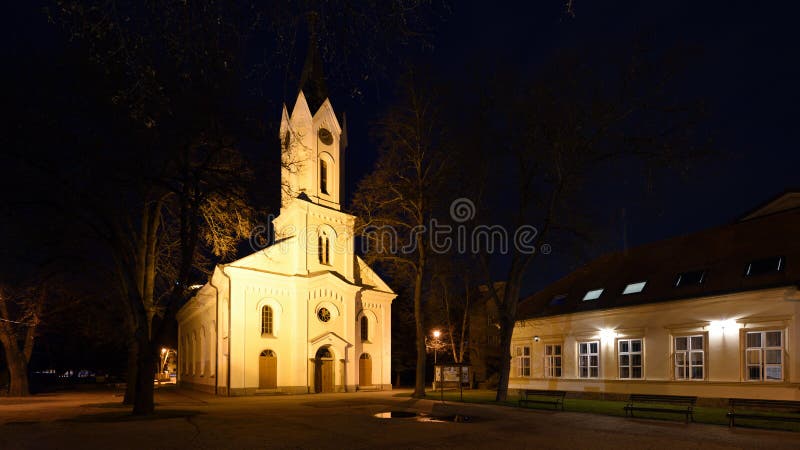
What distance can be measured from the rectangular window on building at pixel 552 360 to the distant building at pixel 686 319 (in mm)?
49

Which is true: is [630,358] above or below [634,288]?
below

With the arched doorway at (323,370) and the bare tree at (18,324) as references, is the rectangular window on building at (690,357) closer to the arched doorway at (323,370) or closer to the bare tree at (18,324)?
the arched doorway at (323,370)

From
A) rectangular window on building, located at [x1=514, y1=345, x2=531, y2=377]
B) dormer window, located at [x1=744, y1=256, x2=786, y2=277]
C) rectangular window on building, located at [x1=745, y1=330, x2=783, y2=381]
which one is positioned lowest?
rectangular window on building, located at [x1=514, y1=345, x2=531, y2=377]

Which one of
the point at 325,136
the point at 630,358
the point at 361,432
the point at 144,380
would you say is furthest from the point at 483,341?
the point at 361,432

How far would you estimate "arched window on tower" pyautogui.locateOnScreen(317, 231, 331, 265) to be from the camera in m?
37.1

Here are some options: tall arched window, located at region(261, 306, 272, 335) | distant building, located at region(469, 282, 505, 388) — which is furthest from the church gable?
distant building, located at region(469, 282, 505, 388)

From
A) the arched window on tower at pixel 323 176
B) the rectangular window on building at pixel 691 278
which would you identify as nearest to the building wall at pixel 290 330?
the arched window on tower at pixel 323 176

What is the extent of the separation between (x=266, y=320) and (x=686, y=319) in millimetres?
21286

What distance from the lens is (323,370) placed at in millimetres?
35469

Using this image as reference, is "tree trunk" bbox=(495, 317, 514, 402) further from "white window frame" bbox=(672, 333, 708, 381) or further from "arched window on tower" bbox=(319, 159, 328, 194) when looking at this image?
"arched window on tower" bbox=(319, 159, 328, 194)

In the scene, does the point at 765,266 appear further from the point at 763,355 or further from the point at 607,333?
the point at 607,333

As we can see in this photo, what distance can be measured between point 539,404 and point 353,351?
15.9 metres

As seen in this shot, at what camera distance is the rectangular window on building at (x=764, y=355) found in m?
20.7

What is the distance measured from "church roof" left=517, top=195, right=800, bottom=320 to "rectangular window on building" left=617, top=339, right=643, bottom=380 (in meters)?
1.67
